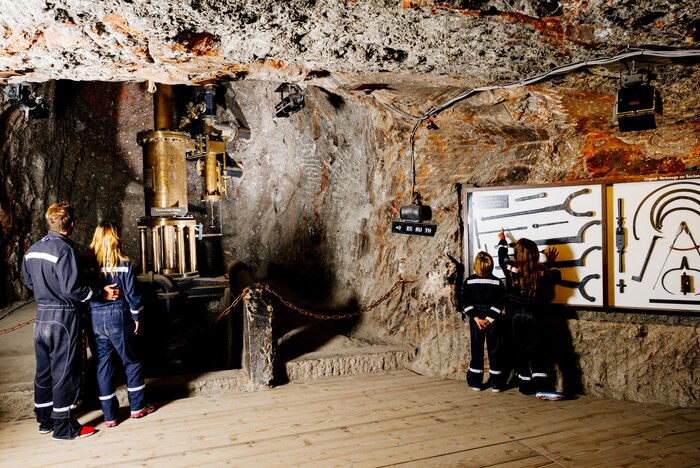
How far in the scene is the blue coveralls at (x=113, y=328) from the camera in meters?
4.14

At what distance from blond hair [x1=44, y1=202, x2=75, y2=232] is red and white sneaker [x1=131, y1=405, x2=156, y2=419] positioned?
1.97 meters

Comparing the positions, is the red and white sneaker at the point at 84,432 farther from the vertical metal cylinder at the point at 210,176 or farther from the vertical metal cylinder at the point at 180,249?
the vertical metal cylinder at the point at 210,176

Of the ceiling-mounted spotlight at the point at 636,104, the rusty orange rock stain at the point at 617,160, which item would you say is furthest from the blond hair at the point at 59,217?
the rusty orange rock stain at the point at 617,160

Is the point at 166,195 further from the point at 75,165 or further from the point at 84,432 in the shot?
the point at 75,165

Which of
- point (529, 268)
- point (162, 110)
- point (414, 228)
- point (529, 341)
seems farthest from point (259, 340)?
point (162, 110)

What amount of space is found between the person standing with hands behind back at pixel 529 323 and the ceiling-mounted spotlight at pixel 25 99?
28.6 ft

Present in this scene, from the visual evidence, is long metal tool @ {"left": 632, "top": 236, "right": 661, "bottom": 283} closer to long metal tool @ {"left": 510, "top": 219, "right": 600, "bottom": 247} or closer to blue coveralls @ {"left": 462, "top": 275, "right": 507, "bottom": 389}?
long metal tool @ {"left": 510, "top": 219, "right": 600, "bottom": 247}

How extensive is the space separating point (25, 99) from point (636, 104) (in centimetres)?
946

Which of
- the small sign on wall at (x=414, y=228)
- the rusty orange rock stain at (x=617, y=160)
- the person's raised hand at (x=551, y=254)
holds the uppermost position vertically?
the rusty orange rock stain at (x=617, y=160)

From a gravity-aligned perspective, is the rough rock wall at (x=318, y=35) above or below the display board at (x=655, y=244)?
above

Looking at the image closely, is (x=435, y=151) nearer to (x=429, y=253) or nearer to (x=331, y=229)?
(x=429, y=253)

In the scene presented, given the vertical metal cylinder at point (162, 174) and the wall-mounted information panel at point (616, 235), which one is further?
the vertical metal cylinder at point (162, 174)

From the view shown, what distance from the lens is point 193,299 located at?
7.71 metres

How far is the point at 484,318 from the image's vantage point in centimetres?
503
